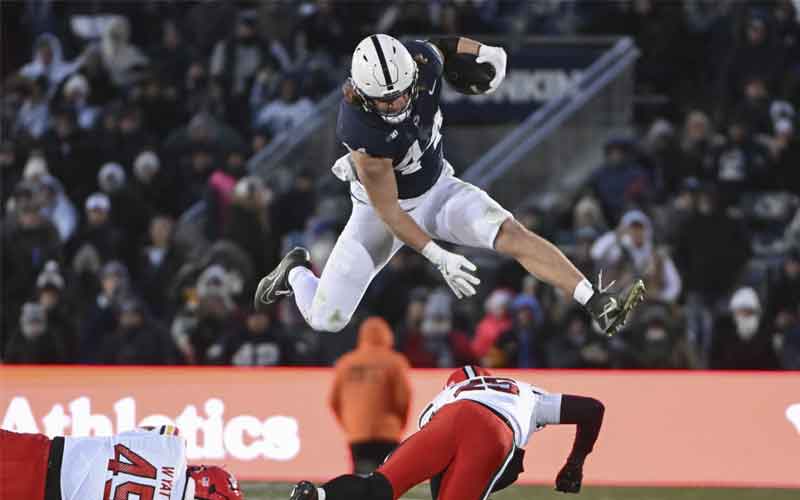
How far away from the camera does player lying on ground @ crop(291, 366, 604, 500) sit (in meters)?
7.22

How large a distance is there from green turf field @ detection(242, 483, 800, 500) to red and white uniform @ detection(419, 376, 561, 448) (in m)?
1.97

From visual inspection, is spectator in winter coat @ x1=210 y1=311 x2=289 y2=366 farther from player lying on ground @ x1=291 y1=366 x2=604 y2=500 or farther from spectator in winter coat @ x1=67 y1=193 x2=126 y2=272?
player lying on ground @ x1=291 y1=366 x2=604 y2=500

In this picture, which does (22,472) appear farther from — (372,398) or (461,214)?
(372,398)

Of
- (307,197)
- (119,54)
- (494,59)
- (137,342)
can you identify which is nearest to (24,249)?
(137,342)

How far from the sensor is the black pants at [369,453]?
10062 mm

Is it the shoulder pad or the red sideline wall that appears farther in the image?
the red sideline wall

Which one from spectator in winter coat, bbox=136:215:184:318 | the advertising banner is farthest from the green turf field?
the advertising banner

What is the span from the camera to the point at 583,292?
26.4 feet

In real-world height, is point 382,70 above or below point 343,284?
above

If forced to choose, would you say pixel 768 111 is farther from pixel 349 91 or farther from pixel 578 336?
pixel 349 91

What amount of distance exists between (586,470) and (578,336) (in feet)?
6.70

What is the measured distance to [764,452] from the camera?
34.0ft

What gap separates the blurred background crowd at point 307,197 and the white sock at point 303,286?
2735 millimetres

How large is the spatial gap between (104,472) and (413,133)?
2.25m
